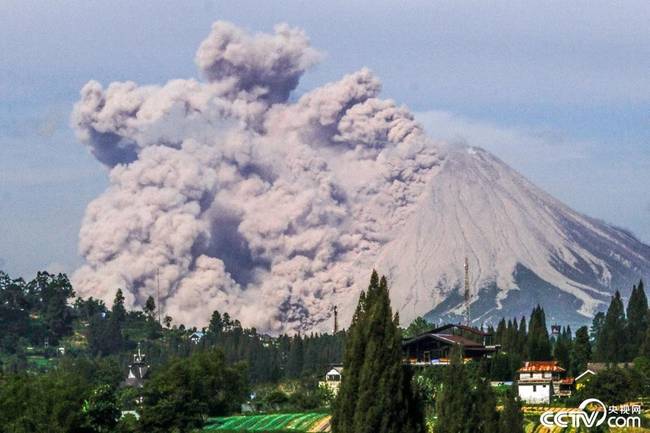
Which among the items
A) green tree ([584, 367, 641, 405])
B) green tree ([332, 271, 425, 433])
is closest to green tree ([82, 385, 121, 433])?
green tree ([584, 367, 641, 405])

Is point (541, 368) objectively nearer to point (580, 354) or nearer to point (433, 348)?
point (433, 348)

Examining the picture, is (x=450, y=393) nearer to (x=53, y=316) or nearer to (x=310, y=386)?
(x=310, y=386)

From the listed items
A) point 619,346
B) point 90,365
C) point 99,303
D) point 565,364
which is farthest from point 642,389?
point 99,303

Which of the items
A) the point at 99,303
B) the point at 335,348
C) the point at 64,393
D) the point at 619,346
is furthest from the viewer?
the point at 99,303

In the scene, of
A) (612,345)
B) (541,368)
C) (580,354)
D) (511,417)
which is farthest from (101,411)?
(612,345)

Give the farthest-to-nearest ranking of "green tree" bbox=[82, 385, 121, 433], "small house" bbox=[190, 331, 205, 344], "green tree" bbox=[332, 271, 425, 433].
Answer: "small house" bbox=[190, 331, 205, 344] < "green tree" bbox=[82, 385, 121, 433] < "green tree" bbox=[332, 271, 425, 433]

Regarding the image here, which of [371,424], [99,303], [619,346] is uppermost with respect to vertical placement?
[99,303]

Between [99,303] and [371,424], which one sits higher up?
[99,303]

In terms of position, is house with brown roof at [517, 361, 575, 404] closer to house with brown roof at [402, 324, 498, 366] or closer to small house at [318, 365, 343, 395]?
house with brown roof at [402, 324, 498, 366]
